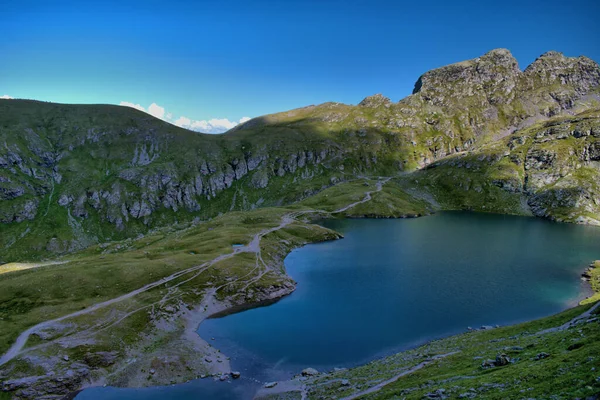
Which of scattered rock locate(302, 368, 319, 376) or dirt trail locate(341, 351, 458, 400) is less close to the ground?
dirt trail locate(341, 351, 458, 400)

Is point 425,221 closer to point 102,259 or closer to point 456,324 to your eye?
point 456,324

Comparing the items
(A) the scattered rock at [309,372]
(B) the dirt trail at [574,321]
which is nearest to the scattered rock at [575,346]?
(B) the dirt trail at [574,321]

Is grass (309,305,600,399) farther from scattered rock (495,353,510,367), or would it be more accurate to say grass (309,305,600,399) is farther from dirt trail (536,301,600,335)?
dirt trail (536,301,600,335)

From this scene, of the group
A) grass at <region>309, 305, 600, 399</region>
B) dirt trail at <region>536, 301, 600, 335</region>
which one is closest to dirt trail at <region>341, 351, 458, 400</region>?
grass at <region>309, 305, 600, 399</region>

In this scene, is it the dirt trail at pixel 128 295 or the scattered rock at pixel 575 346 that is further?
the dirt trail at pixel 128 295

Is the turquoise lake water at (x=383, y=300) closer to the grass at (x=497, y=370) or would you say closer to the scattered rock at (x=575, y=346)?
the grass at (x=497, y=370)

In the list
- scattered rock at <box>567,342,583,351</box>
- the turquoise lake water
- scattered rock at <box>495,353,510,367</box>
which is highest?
scattered rock at <box>567,342,583,351</box>

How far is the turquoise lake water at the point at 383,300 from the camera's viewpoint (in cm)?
5778

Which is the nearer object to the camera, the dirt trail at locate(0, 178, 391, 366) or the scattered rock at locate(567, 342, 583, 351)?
the scattered rock at locate(567, 342, 583, 351)

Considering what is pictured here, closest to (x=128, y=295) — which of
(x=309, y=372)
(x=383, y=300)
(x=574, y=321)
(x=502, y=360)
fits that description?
(x=309, y=372)

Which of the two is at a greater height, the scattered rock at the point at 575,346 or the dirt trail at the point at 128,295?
the scattered rock at the point at 575,346

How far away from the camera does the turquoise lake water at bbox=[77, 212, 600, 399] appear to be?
2275 inches

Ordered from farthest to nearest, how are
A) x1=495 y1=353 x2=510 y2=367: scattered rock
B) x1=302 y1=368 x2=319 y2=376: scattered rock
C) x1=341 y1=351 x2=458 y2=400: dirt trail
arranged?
x1=302 y1=368 x2=319 y2=376: scattered rock < x1=341 y1=351 x2=458 y2=400: dirt trail < x1=495 y1=353 x2=510 y2=367: scattered rock

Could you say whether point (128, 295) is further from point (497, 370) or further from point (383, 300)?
point (497, 370)
